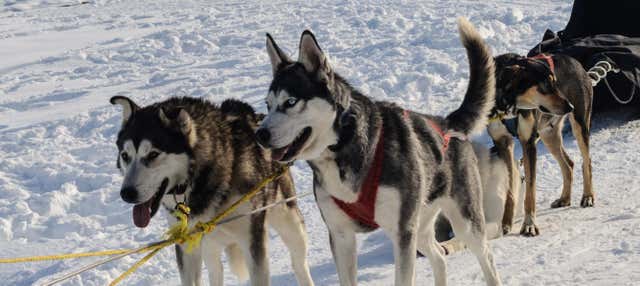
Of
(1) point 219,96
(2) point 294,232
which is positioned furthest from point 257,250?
(1) point 219,96

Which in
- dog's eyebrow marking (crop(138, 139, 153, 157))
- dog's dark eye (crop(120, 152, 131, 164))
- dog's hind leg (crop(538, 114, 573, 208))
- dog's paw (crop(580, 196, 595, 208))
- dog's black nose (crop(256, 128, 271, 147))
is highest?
dog's black nose (crop(256, 128, 271, 147))

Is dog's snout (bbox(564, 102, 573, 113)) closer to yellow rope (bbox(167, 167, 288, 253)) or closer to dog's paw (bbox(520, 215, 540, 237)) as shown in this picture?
dog's paw (bbox(520, 215, 540, 237))

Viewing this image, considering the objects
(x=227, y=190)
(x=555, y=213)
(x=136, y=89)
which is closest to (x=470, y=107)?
(x=227, y=190)

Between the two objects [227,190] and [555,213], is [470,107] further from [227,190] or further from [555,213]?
[555,213]

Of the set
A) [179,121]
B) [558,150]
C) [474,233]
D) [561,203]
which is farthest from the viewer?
[558,150]

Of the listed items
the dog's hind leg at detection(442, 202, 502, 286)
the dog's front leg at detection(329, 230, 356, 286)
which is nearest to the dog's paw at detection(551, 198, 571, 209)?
the dog's hind leg at detection(442, 202, 502, 286)

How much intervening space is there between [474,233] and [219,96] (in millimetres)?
5273

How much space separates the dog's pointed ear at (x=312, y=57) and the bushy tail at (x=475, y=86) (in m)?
0.91

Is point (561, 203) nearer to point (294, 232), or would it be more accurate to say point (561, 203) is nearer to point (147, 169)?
point (294, 232)

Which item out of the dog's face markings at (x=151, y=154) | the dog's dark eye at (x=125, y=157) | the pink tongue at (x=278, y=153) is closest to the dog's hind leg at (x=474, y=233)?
the pink tongue at (x=278, y=153)

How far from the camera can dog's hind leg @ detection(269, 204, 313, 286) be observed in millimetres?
3586

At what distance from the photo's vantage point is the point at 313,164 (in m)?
3.10

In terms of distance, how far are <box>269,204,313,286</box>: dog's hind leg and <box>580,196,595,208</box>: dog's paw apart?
2459 mm

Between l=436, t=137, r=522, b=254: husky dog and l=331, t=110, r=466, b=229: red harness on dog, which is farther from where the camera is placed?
l=436, t=137, r=522, b=254: husky dog
